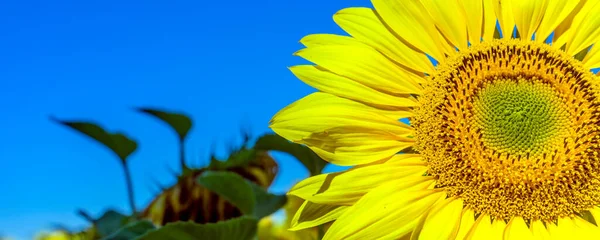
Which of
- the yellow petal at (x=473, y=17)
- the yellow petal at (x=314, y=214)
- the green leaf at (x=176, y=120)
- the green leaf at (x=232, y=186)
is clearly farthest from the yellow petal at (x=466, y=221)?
the green leaf at (x=176, y=120)

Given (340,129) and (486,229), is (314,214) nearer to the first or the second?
(340,129)

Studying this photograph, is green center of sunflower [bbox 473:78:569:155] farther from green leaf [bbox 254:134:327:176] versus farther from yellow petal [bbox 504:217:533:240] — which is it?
green leaf [bbox 254:134:327:176]

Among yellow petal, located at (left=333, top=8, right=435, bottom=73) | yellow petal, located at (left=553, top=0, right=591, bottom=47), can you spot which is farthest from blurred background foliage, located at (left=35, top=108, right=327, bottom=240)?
yellow petal, located at (left=553, top=0, right=591, bottom=47)

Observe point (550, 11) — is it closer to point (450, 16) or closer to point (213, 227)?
point (450, 16)

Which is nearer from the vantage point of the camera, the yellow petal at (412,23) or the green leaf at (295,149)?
the yellow petal at (412,23)

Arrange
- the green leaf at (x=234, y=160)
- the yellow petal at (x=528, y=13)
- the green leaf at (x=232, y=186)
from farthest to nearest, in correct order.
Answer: the green leaf at (x=234, y=160) → the green leaf at (x=232, y=186) → the yellow petal at (x=528, y=13)

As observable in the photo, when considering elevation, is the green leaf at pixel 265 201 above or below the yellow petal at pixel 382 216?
above

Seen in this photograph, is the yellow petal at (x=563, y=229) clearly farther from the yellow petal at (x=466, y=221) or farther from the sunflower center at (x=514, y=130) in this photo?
the yellow petal at (x=466, y=221)
